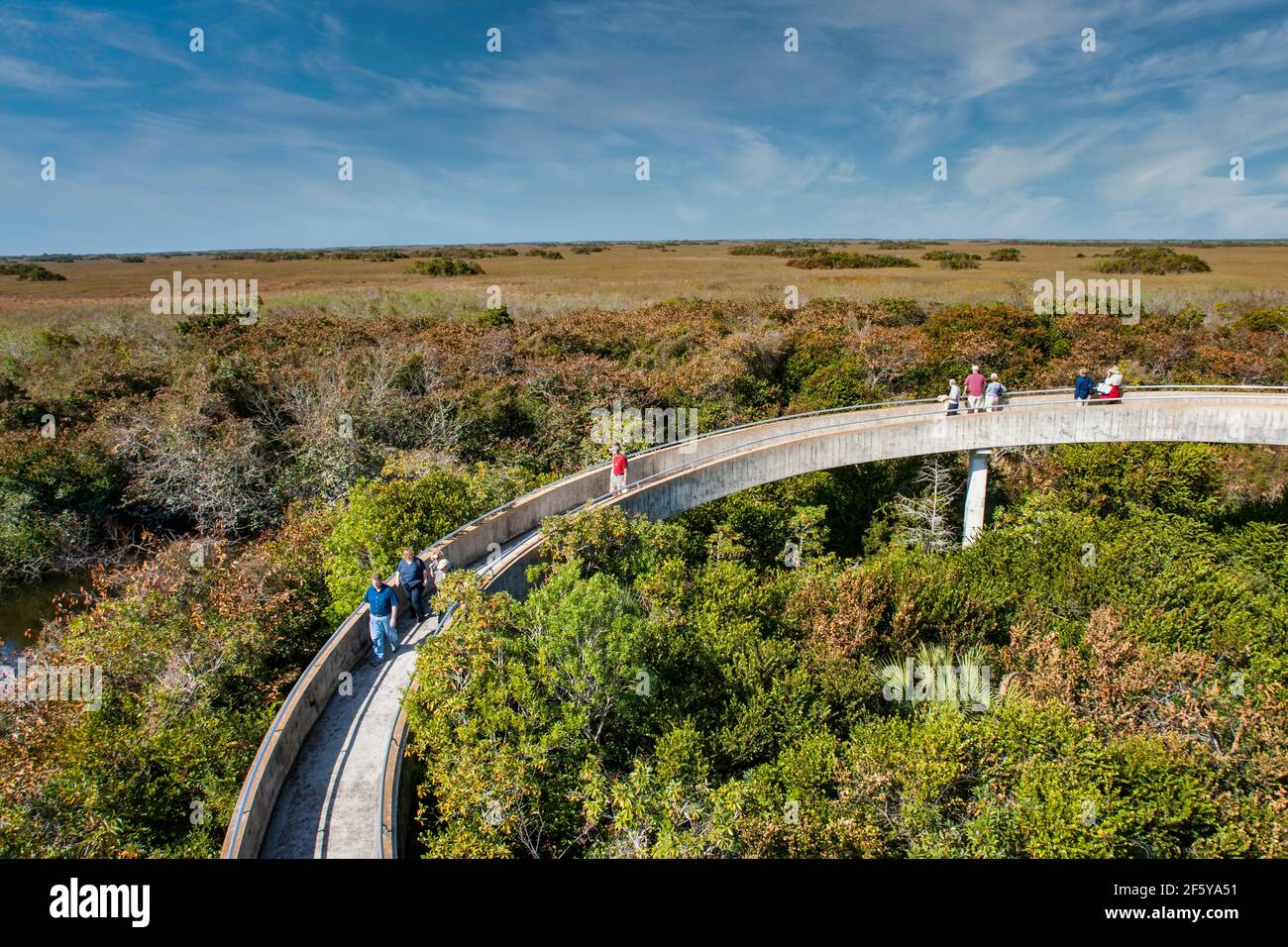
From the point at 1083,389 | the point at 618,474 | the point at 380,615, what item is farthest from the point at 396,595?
the point at 1083,389

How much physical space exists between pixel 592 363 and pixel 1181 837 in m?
27.3

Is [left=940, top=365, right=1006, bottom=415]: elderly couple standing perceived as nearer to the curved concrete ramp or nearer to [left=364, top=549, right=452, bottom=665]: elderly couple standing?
the curved concrete ramp

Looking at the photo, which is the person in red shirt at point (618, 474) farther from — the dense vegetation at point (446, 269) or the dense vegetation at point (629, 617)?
the dense vegetation at point (446, 269)

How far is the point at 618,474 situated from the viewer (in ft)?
62.9

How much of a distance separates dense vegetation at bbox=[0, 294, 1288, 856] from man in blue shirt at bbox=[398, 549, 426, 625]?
2.33m

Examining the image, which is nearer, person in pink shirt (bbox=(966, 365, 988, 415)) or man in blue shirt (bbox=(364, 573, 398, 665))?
man in blue shirt (bbox=(364, 573, 398, 665))

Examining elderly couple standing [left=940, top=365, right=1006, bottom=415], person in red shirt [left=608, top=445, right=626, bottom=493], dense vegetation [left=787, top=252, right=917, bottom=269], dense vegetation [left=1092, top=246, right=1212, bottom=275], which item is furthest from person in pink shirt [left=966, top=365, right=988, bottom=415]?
dense vegetation [left=787, top=252, right=917, bottom=269]

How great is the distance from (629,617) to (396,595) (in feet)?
16.0

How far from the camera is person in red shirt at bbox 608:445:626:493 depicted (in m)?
19.0

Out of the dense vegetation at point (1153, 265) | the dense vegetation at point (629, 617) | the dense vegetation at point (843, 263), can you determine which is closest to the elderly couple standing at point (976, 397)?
the dense vegetation at point (629, 617)

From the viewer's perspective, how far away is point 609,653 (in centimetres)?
1224
